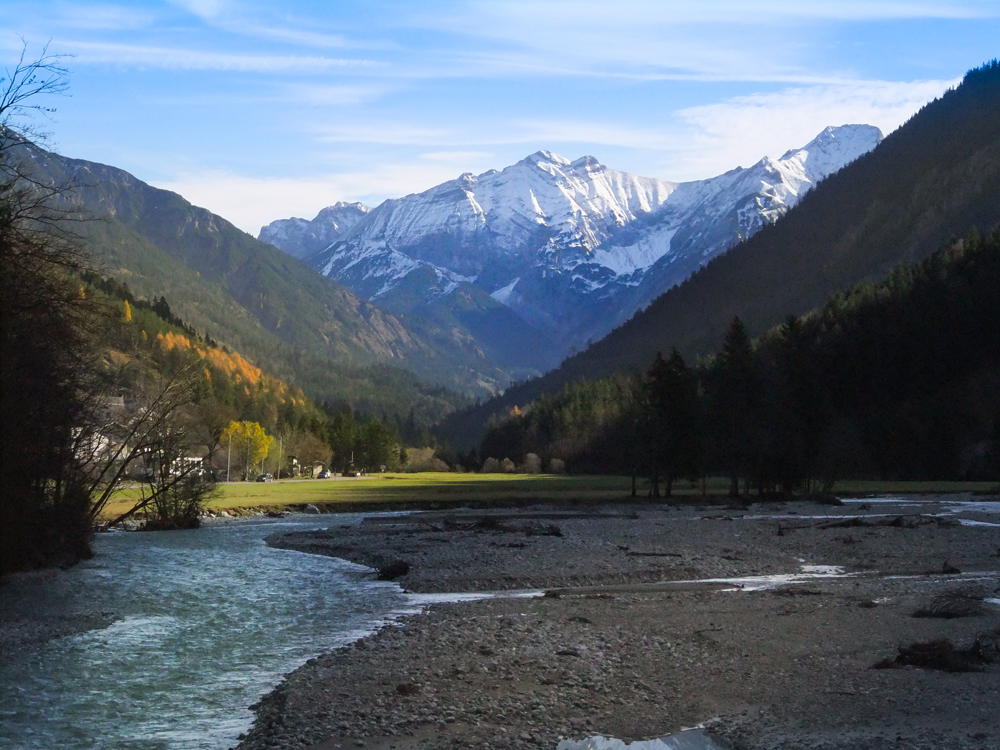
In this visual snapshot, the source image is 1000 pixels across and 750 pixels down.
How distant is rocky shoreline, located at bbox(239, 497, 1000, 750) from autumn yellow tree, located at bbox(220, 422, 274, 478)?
405 feet

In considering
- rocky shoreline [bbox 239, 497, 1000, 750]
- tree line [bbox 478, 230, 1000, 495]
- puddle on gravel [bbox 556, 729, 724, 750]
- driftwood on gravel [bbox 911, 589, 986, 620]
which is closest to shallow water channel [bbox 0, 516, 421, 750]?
rocky shoreline [bbox 239, 497, 1000, 750]

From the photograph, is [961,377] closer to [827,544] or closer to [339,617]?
[827,544]

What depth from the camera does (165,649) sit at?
22125mm

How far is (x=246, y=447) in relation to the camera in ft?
521

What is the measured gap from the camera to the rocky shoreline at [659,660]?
14789 mm

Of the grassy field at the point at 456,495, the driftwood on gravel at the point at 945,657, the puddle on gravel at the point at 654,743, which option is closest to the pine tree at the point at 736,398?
the grassy field at the point at 456,495

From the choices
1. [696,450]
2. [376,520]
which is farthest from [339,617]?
[696,450]

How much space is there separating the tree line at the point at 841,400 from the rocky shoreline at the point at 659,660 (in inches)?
1826

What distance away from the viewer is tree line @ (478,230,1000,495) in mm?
87875

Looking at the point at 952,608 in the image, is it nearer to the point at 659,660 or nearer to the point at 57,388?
the point at 659,660

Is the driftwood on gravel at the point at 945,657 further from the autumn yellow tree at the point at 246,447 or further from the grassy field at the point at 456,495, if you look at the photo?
the autumn yellow tree at the point at 246,447

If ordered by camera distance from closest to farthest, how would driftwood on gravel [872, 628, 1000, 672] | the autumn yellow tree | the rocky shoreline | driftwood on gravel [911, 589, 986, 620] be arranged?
1. the rocky shoreline
2. driftwood on gravel [872, 628, 1000, 672]
3. driftwood on gravel [911, 589, 986, 620]
4. the autumn yellow tree

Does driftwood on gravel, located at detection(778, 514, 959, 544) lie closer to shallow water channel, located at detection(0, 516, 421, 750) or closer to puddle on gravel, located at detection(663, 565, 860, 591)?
puddle on gravel, located at detection(663, 565, 860, 591)

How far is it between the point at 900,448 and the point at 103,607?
11248cm
